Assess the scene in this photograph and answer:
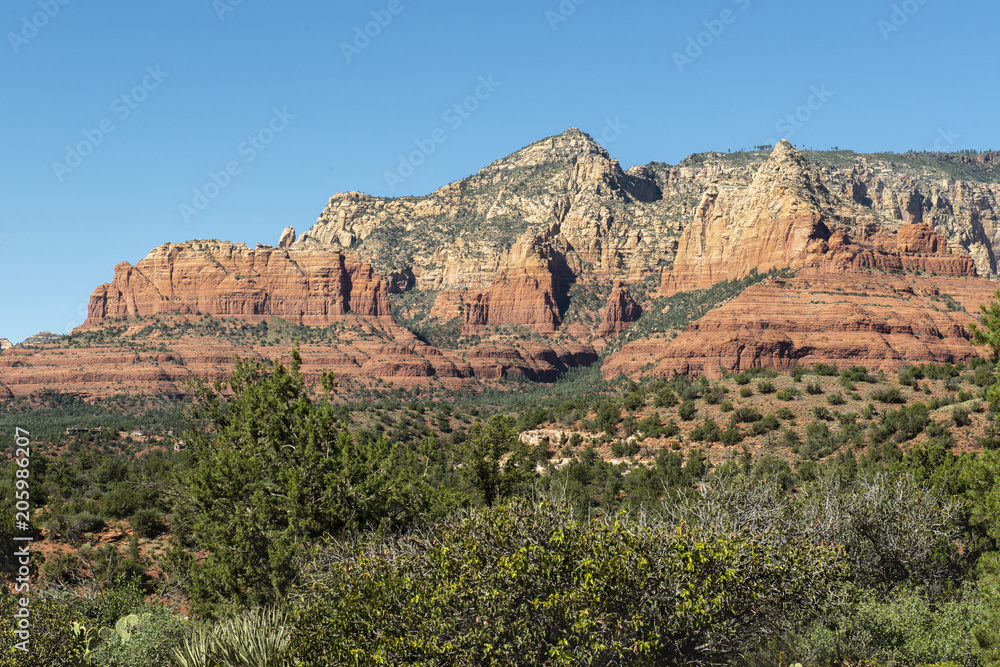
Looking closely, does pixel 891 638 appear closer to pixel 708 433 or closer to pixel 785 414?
pixel 708 433

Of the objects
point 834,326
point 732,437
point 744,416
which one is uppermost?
point 834,326

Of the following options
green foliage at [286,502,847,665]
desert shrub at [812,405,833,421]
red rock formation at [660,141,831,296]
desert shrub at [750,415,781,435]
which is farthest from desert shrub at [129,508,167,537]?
red rock formation at [660,141,831,296]

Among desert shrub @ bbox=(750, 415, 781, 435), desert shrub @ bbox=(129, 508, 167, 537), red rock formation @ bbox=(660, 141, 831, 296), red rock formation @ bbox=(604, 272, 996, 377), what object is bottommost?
desert shrub @ bbox=(129, 508, 167, 537)

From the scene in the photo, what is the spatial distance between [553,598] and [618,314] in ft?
518

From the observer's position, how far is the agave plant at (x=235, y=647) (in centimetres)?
1752

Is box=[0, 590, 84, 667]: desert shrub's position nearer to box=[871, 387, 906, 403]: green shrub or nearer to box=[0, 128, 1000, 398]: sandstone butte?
box=[871, 387, 906, 403]: green shrub

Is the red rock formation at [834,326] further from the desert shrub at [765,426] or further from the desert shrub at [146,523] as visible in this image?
the desert shrub at [146,523]

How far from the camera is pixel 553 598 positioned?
48.5 ft

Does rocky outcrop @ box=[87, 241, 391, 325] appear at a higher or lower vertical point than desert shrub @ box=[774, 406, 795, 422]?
higher

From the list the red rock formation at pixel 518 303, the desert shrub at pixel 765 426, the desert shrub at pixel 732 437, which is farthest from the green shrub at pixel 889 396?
the red rock formation at pixel 518 303

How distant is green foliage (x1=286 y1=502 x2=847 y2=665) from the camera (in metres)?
15.1

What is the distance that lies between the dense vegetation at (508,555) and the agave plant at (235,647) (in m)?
0.08

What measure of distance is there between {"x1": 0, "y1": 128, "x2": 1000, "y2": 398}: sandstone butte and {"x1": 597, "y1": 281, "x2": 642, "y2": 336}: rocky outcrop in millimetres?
321

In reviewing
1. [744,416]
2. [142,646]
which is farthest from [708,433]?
[142,646]
